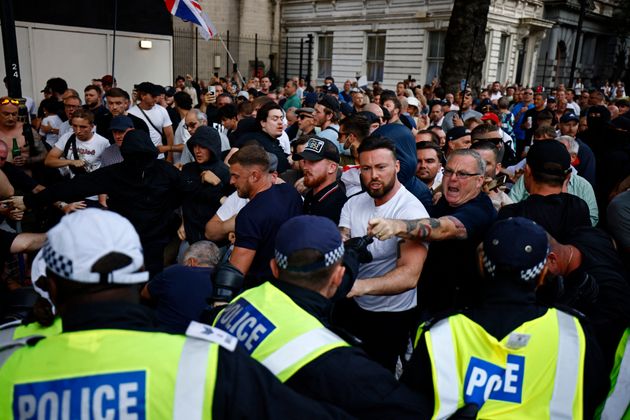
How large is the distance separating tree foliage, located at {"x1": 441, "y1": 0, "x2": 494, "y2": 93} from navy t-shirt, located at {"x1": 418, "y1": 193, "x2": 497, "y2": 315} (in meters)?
11.7

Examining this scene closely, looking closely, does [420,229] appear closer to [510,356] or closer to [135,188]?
[510,356]

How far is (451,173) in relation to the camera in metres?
3.32

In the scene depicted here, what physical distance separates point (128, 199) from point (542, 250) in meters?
3.41

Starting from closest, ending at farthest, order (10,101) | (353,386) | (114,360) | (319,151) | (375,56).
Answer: (114,360) < (353,386) < (319,151) < (10,101) < (375,56)

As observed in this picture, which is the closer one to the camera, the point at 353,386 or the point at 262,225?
the point at 353,386

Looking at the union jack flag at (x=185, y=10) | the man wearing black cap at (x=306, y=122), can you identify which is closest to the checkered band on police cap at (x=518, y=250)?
the man wearing black cap at (x=306, y=122)

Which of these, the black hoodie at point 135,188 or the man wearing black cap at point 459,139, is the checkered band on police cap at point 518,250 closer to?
the black hoodie at point 135,188

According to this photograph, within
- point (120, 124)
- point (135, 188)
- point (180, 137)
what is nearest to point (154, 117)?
point (180, 137)

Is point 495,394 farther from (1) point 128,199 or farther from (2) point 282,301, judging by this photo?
(1) point 128,199

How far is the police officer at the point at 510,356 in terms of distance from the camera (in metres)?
1.90

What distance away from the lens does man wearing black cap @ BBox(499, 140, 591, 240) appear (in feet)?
9.64

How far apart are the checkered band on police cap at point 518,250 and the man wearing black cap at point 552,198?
100cm

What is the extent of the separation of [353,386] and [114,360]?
31.8 inches

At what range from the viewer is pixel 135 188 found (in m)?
4.22
